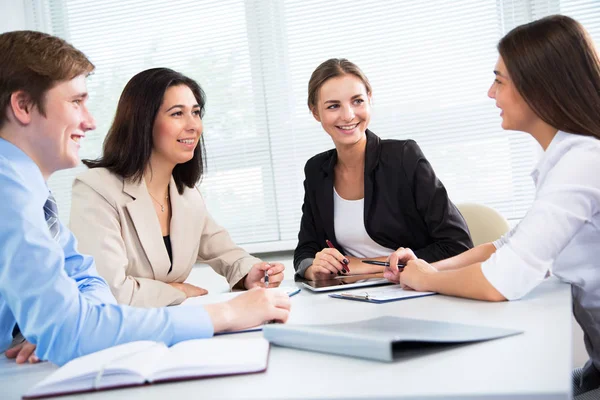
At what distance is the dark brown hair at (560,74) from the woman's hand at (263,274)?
100cm

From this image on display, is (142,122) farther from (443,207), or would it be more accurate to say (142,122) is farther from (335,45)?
(335,45)

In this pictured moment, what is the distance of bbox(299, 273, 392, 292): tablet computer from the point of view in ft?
5.77

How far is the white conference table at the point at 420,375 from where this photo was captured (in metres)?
0.75

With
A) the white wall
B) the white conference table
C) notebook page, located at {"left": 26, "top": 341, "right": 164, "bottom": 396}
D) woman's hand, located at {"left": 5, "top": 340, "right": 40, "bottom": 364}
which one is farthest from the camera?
the white wall

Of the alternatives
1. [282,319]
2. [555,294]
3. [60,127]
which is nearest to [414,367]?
[282,319]

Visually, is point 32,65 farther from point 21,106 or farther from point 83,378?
point 83,378

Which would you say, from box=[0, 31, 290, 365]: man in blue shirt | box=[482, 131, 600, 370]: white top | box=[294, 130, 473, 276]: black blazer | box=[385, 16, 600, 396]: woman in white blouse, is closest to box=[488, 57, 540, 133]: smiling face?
box=[385, 16, 600, 396]: woman in white blouse

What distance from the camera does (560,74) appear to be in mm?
1479

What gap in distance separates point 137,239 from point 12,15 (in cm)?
263

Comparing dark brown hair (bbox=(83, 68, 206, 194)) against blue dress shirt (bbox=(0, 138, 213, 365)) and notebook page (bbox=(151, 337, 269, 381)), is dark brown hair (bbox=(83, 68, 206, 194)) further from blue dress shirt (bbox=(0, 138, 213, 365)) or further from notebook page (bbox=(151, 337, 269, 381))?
notebook page (bbox=(151, 337, 269, 381))

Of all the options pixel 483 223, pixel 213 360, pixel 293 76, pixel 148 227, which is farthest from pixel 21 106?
pixel 293 76

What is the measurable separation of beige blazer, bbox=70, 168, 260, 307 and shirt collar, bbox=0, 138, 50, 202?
2.34ft

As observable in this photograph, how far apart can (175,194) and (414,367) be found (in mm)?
1664

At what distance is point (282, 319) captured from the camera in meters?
1.29
